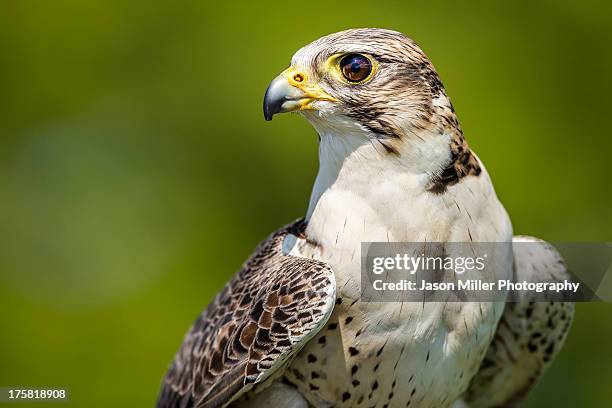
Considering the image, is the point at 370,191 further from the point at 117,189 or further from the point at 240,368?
the point at 117,189

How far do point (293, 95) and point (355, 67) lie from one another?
25 cm

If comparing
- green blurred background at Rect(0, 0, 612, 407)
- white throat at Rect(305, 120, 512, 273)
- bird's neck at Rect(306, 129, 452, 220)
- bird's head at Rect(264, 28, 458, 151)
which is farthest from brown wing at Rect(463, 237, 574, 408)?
green blurred background at Rect(0, 0, 612, 407)

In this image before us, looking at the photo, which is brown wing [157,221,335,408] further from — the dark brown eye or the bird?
the dark brown eye

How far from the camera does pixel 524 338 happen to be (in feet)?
13.8

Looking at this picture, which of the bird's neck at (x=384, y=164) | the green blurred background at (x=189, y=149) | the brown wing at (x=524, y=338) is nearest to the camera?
the bird's neck at (x=384, y=164)

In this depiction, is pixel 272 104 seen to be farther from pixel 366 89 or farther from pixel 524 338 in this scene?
pixel 524 338

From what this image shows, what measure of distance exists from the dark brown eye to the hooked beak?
0.11 metres

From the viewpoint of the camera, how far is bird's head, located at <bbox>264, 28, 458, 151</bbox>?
3.48 meters

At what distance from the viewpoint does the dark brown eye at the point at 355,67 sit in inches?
138

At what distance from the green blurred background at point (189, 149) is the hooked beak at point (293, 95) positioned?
9.93ft

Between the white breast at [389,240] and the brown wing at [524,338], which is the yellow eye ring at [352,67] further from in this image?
the brown wing at [524,338]

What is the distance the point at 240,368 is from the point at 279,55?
12.1 ft

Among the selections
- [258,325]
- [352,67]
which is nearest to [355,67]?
[352,67]

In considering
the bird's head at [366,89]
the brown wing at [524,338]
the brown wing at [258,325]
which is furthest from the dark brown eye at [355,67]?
the brown wing at [524,338]
